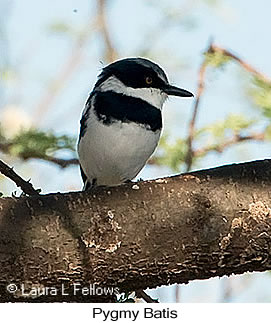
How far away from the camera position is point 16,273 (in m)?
2.04

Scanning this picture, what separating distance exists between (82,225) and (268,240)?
20.2 inches

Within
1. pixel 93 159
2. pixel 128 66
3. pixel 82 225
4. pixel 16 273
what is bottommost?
pixel 16 273

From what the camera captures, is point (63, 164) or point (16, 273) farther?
point (63, 164)

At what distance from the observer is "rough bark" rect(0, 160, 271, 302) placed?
2.06m

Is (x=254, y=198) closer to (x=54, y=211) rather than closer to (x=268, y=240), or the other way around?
(x=268, y=240)

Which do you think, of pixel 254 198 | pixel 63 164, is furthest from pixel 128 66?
pixel 254 198

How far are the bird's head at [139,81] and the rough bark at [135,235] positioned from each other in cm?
112

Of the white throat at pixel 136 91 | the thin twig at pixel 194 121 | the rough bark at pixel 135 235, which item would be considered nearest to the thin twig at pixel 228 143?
the thin twig at pixel 194 121

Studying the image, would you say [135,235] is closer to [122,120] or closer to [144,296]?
[144,296]

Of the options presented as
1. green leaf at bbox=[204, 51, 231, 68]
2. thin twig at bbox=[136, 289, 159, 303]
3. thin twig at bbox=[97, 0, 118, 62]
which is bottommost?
thin twig at bbox=[136, 289, 159, 303]

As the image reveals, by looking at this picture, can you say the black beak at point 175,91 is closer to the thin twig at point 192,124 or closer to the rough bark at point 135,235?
the thin twig at point 192,124

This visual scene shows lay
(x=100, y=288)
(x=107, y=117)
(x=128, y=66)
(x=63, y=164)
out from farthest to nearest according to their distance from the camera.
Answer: (x=63, y=164)
(x=128, y=66)
(x=107, y=117)
(x=100, y=288)

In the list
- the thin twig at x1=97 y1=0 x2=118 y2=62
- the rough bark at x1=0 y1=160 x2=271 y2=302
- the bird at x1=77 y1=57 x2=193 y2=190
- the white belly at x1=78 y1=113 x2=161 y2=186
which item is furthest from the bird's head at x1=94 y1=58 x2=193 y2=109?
the thin twig at x1=97 y1=0 x2=118 y2=62

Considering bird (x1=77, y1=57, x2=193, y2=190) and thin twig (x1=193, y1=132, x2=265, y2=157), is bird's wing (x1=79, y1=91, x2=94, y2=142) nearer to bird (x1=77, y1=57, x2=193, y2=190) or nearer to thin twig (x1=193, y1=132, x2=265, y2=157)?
bird (x1=77, y1=57, x2=193, y2=190)
